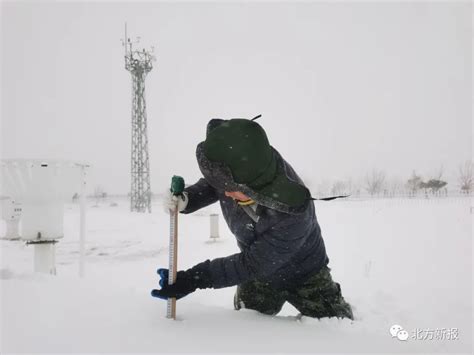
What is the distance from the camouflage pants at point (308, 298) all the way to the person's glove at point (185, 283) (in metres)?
0.62

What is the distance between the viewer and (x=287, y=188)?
4.88 feet

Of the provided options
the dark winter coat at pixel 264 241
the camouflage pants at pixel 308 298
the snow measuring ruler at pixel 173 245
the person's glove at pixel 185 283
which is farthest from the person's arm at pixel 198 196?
the camouflage pants at pixel 308 298

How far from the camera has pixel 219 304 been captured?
148 inches

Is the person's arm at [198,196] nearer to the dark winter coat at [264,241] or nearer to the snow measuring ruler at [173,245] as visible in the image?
the snow measuring ruler at [173,245]

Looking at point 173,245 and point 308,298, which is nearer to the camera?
point 173,245

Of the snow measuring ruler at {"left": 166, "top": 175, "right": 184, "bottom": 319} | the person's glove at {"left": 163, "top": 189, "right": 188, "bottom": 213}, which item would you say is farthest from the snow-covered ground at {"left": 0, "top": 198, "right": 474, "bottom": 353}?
the person's glove at {"left": 163, "top": 189, "right": 188, "bottom": 213}

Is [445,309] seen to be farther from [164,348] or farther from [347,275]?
[164,348]

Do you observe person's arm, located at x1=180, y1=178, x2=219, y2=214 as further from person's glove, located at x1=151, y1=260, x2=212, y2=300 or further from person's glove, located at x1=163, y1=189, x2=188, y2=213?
person's glove, located at x1=151, y1=260, x2=212, y2=300

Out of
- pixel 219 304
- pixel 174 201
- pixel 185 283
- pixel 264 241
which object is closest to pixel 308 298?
pixel 264 241

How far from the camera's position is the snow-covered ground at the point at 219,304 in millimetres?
1362

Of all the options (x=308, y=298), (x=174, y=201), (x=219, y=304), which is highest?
(x=174, y=201)

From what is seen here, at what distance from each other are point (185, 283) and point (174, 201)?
50 centimetres

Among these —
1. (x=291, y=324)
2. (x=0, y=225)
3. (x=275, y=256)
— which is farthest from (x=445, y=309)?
(x=0, y=225)

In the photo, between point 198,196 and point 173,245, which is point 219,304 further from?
point 173,245
